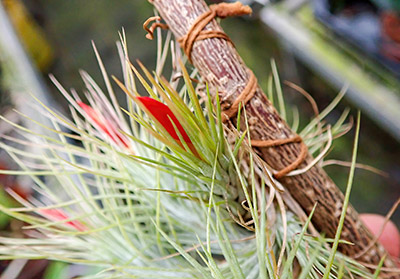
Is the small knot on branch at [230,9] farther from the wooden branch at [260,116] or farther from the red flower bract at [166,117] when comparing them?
the red flower bract at [166,117]

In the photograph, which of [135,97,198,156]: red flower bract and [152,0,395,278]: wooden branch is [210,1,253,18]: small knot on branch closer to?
[152,0,395,278]: wooden branch

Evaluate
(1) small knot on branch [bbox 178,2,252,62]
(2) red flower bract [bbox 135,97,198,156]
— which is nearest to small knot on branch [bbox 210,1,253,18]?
(1) small knot on branch [bbox 178,2,252,62]

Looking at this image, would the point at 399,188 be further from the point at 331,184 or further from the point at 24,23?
the point at 24,23

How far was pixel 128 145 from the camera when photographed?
0.46 meters

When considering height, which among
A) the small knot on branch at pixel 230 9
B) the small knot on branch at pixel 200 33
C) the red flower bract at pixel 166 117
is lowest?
the red flower bract at pixel 166 117

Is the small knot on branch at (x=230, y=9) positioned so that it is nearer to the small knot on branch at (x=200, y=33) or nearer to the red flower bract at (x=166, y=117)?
the small knot on branch at (x=200, y=33)

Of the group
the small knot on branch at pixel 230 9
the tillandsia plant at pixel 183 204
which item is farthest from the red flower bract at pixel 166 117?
the small knot on branch at pixel 230 9

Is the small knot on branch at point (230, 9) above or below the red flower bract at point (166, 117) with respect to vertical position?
above

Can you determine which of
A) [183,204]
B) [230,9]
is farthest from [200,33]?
[183,204]

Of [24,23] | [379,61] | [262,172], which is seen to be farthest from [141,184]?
[24,23]

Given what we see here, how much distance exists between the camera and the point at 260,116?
375mm

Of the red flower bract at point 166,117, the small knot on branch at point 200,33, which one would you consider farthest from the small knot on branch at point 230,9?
the red flower bract at point 166,117

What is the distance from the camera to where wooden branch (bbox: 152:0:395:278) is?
0.36 meters

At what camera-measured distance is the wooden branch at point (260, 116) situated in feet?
1.20
